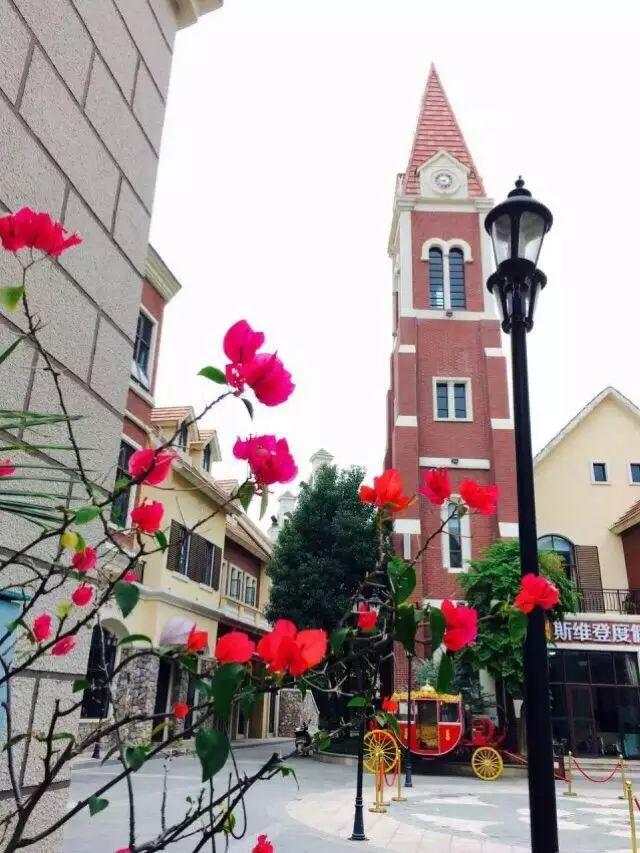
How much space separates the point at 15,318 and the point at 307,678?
1.56m

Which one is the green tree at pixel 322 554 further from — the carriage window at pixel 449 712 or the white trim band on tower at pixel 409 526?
the carriage window at pixel 449 712

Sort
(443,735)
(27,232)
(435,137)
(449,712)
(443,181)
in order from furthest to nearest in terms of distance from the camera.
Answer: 1. (435,137)
2. (443,181)
3. (449,712)
4. (443,735)
5. (27,232)

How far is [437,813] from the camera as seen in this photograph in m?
11.4

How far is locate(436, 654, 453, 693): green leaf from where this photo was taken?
A: 53.0 inches

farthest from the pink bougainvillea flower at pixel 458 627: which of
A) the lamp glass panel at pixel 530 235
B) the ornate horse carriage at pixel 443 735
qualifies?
the ornate horse carriage at pixel 443 735

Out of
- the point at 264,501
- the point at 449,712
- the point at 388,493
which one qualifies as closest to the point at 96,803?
the point at 264,501

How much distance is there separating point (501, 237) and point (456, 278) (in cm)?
2216

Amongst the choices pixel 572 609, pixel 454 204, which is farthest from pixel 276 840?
pixel 454 204

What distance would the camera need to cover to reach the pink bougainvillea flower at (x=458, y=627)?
4.48ft

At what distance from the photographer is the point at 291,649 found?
45.2 inches

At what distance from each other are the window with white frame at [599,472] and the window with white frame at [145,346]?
620 inches

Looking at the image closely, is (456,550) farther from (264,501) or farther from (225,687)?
(225,687)

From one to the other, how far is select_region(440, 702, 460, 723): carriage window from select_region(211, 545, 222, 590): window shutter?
8.76 meters

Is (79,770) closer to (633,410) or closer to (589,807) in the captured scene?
(589,807)
